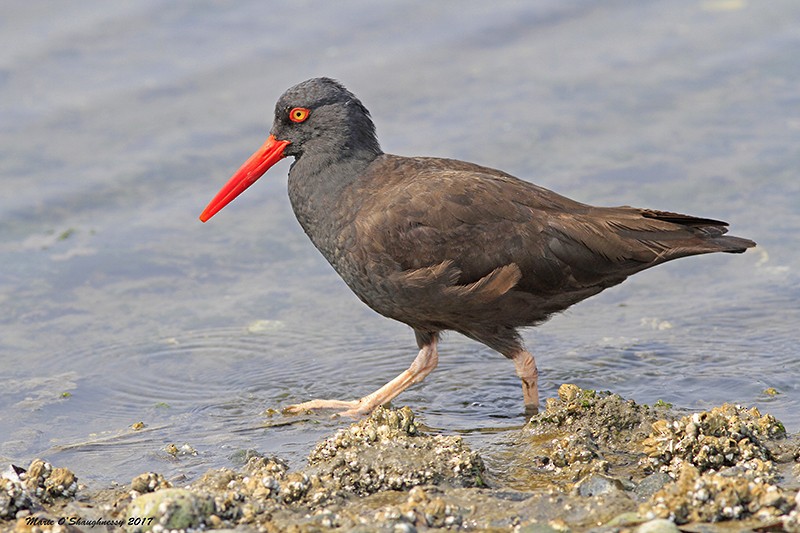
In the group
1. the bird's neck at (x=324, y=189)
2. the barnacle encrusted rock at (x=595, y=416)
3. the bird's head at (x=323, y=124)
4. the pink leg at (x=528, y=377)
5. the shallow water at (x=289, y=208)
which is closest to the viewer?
the barnacle encrusted rock at (x=595, y=416)

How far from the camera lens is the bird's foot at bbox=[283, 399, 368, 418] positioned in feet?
20.5

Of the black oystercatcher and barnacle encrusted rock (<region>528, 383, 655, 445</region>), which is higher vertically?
the black oystercatcher

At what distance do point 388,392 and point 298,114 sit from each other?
5.27ft

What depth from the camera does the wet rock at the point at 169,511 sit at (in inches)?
159

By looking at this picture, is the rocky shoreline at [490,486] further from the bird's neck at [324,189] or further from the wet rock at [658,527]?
the bird's neck at [324,189]

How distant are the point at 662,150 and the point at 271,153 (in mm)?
3986

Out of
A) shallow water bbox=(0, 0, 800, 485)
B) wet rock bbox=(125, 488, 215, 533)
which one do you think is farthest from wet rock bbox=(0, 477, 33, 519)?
shallow water bbox=(0, 0, 800, 485)

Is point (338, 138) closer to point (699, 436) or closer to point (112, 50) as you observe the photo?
point (699, 436)

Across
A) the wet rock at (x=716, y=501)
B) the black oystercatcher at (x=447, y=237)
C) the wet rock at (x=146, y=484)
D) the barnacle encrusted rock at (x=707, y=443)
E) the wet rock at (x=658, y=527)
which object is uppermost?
the black oystercatcher at (x=447, y=237)

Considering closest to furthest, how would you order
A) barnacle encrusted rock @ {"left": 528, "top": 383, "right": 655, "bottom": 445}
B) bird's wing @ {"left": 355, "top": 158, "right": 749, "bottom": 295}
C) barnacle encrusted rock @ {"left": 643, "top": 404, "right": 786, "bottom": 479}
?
barnacle encrusted rock @ {"left": 643, "top": 404, "right": 786, "bottom": 479} < barnacle encrusted rock @ {"left": 528, "top": 383, "right": 655, "bottom": 445} < bird's wing @ {"left": 355, "top": 158, "right": 749, "bottom": 295}

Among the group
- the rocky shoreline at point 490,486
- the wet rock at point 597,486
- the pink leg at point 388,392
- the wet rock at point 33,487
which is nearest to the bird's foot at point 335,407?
the pink leg at point 388,392

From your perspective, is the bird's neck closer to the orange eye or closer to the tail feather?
the orange eye

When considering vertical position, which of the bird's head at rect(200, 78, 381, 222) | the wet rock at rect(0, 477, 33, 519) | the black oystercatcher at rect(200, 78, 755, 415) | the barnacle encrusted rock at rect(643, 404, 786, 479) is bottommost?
the wet rock at rect(0, 477, 33, 519)

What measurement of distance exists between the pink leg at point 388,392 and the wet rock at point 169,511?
2095mm
